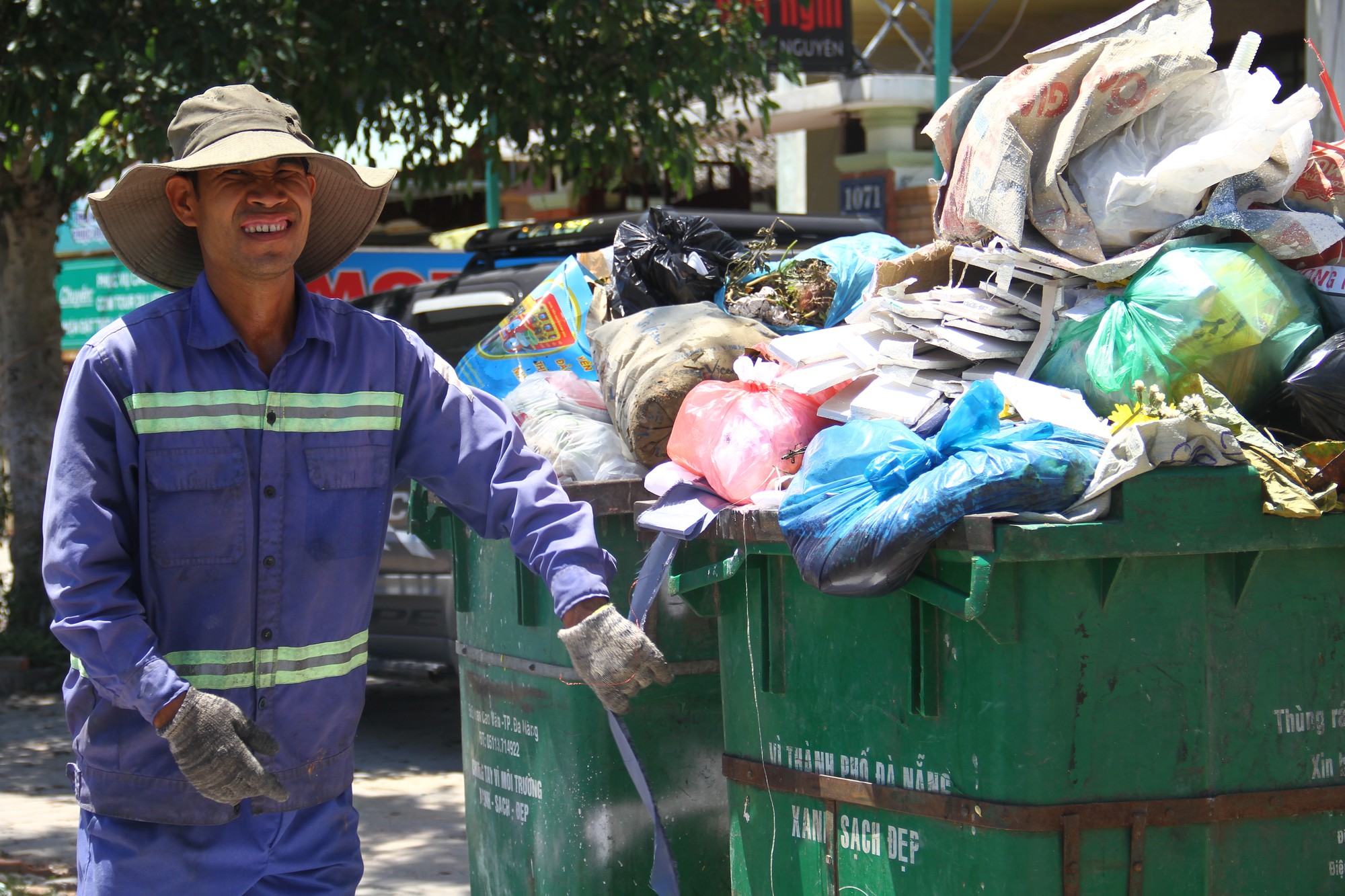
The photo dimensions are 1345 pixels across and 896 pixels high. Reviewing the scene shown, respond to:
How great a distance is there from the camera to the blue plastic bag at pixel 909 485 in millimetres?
2439

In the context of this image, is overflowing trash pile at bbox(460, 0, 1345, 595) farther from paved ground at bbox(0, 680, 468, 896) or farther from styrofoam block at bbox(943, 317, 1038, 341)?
paved ground at bbox(0, 680, 468, 896)

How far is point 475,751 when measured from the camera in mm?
3758

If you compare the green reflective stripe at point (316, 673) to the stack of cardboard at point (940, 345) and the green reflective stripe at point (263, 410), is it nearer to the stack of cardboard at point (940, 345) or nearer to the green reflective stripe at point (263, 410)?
the green reflective stripe at point (263, 410)

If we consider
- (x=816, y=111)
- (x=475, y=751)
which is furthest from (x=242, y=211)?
(x=816, y=111)

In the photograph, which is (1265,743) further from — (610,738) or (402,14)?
(402,14)

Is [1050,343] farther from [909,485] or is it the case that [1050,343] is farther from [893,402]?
[909,485]

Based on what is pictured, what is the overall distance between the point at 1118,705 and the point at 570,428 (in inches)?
64.3

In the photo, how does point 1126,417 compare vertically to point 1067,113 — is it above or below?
below

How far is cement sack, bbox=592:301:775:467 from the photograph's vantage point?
3.39 meters

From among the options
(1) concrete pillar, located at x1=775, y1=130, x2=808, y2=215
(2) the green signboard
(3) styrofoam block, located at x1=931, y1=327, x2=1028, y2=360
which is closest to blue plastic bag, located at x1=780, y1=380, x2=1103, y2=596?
(3) styrofoam block, located at x1=931, y1=327, x2=1028, y2=360

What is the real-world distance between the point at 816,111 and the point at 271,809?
9351mm

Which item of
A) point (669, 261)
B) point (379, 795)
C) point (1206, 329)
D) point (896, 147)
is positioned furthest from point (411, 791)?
point (896, 147)

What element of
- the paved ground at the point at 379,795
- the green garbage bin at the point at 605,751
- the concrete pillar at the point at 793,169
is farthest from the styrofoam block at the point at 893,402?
the concrete pillar at the point at 793,169

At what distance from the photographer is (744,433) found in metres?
3.03
